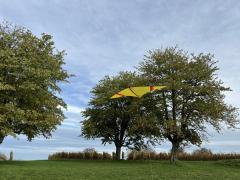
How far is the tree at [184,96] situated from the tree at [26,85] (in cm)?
1109

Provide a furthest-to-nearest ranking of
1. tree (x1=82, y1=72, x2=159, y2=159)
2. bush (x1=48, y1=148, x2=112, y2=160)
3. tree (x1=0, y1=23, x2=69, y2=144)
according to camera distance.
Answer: bush (x1=48, y1=148, x2=112, y2=160), tree (x1=82, y1=72, x2=159, y2=159), tree (x1=0, y1=23, x2=69, y2=144)

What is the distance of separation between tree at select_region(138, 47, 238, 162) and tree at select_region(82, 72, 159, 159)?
962 centimetres

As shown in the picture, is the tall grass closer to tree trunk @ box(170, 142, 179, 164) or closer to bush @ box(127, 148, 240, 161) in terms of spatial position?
bush @ box(127, 148, 240, 161)

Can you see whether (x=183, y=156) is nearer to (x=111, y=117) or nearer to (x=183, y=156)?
(x=183, y=156)

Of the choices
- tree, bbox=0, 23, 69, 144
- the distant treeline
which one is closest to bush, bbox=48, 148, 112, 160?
the distant treeline

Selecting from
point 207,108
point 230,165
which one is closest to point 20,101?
point 207,108

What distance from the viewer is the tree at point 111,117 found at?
5684 cm

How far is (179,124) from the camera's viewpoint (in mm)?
44219

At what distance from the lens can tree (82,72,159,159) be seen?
56844mm

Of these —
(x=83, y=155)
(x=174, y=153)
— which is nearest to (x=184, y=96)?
(x=174, y=153)

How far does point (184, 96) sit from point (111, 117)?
1499cm

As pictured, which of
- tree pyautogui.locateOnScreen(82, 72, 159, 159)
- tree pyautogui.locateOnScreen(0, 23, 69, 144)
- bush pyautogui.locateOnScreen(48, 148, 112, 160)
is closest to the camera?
tree pyautogui.locateOnScreen(0, 23, 69, 144)

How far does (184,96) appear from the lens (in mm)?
45469

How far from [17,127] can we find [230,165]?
22877 millimetres
